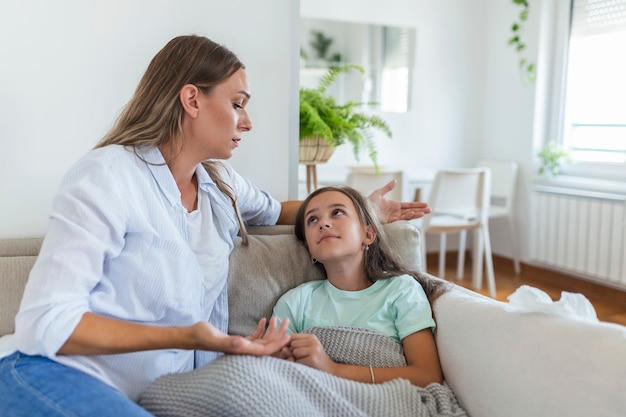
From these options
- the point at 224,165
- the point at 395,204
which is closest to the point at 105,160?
the point at 224,165

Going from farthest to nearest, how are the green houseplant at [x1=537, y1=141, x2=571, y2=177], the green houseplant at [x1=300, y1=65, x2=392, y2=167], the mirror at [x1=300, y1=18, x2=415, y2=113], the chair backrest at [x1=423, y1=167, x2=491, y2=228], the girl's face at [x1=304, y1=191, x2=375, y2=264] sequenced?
the mirror at [x1=300, y1=18, x2=415, y2=113], the green houseplant at [x1=537, y1=141, x2=571, y2=177], the chair backrest at [x1=423, y1=167, x2=491, y2=228], the green houseplant at [x1=300, y1=65, x2=392, y2=167], the girl's face at [x1=304, y1=191, x2=375, y2=264]

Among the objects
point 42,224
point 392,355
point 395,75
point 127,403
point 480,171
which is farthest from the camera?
point 395,75

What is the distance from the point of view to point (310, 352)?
127 centimetres

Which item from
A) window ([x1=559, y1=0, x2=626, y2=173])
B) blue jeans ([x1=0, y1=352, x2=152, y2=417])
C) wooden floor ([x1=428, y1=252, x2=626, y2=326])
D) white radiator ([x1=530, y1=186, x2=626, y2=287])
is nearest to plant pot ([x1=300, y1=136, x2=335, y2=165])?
blue jeans ([x1=0, y1=352, x2=152, y2=417])

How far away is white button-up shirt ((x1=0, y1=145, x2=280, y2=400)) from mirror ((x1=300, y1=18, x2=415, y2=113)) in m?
2.78

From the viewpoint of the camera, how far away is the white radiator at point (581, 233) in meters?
3.56

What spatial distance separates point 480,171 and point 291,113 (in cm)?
200

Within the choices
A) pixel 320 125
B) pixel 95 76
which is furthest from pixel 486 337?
pixel 95 76

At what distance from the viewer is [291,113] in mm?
1889

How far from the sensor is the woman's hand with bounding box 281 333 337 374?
1.26 metres

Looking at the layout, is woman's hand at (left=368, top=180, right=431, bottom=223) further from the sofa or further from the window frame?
the window frame

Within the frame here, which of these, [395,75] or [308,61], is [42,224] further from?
[395,75]

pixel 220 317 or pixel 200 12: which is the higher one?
pixel 200 12

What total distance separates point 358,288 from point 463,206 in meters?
2.22
